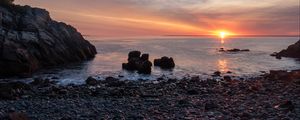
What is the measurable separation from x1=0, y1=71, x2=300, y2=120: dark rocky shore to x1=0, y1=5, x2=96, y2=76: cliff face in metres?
14.5

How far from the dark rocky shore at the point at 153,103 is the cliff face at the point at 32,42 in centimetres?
1450

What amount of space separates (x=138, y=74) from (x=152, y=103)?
2901 cm

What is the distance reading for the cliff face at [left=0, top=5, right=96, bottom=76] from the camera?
54.6 metres

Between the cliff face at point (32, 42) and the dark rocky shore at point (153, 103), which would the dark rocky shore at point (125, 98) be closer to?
the dark rocky shore at point (153, 103)

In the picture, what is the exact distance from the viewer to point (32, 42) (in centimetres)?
6378

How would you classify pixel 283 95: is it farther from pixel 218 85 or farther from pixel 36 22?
pixel 36 22

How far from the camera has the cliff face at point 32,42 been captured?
5456cm

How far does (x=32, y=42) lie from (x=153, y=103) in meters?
40.3

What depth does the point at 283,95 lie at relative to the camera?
33969 millimetres

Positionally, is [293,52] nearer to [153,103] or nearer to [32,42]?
[32,42]

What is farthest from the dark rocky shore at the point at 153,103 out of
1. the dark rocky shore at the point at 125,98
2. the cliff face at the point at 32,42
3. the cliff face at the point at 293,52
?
the cliff face at the point at 293,52

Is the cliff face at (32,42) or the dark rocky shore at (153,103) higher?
the cliff face at (32,42)

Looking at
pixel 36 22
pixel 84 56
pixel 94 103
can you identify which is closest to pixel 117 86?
pixel 94 103

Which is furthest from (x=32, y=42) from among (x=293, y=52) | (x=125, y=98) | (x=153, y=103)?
(x=293, y=52)
